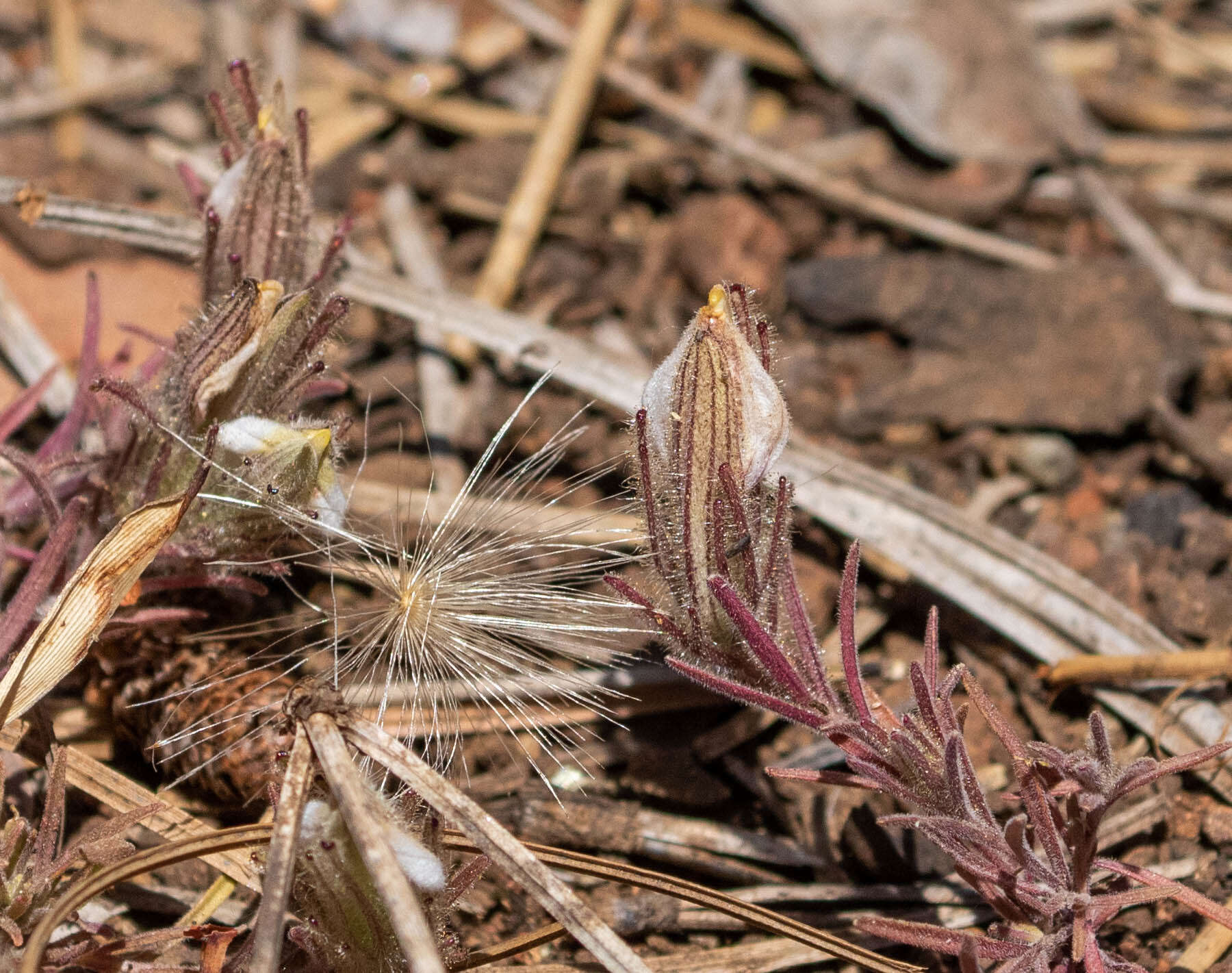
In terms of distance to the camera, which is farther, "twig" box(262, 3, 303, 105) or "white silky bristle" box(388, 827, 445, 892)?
"twig" box(262, 3, 303, 105)

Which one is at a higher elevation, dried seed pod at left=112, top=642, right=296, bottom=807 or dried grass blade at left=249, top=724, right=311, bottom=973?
dried grass blade at left=249, top=724, right=311, bottom=973

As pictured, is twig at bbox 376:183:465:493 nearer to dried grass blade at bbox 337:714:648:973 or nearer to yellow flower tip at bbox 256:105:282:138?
yellow flower tip at bbox 256:105:282:138

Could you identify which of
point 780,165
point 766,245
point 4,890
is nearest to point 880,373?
point 766,245

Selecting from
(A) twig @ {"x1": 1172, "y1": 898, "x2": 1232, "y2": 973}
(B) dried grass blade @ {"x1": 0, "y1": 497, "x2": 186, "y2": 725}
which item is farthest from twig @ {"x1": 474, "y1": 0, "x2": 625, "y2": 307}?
(A) twig @ {"x1": 1172, "y1": 898, "x2": 1232, "y2": 973}

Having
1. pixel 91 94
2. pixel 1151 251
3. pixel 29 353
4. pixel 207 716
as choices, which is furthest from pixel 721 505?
pixel 91 94

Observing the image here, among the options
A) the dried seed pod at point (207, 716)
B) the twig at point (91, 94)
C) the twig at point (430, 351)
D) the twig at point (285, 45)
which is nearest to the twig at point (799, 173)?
the twig at point (285, 45)

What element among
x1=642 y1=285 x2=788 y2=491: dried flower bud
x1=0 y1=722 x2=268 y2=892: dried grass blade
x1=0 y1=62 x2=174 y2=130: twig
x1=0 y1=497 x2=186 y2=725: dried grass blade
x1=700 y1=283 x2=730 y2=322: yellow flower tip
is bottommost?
x1=0 y1=722 x2=268 y2=892: dried grass blade

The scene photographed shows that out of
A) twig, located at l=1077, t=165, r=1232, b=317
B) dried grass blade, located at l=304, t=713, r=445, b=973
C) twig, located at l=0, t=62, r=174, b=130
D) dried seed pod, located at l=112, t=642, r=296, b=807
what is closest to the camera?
dried grass blade, located at l=304, t=713, r=445, b=973
